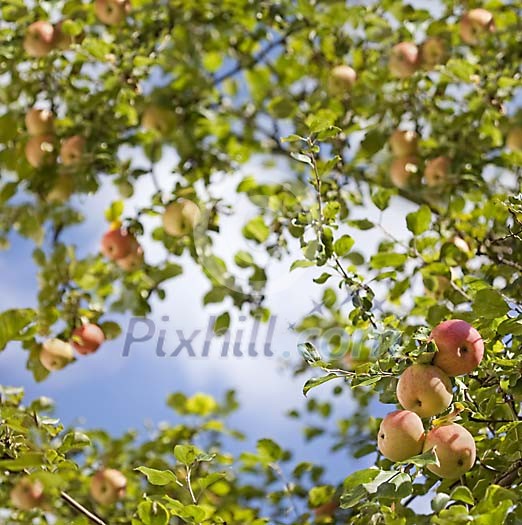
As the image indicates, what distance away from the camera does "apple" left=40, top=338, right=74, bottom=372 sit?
8.97 feet

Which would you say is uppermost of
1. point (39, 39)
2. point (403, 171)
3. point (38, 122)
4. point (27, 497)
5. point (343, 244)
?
point (39, 39)

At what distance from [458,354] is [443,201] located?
4.99 ft

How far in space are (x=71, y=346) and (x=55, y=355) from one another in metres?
0.11

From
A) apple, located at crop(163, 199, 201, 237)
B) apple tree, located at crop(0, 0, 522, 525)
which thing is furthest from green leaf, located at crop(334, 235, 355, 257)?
apple, located at crop(163, 199, 201, 237)

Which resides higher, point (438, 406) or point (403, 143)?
point (403, 143)

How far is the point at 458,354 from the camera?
146 cm

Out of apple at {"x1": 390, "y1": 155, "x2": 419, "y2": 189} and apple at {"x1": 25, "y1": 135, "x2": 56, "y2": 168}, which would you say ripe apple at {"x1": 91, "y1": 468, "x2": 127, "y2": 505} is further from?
apple at {"x1": 390, "y1": 155, "x2": 419, "y2": 189}

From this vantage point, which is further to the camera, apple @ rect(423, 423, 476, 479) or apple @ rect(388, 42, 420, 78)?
apple @ rect(388, 42, 420, 78)

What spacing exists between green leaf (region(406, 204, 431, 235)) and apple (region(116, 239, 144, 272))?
4.20 ft

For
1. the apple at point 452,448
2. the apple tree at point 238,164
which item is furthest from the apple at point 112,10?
the apple at point 452,448

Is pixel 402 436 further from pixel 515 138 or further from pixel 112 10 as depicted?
pixel 112 10

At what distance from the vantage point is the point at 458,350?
146 centimetres

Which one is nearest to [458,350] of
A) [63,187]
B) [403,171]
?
[403,171]

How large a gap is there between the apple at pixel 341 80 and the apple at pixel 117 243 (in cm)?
108
